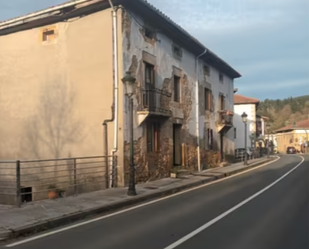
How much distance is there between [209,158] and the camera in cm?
2528

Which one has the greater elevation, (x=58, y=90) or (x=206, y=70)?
(x=206, y=70)

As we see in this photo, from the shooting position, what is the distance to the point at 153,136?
18.2m

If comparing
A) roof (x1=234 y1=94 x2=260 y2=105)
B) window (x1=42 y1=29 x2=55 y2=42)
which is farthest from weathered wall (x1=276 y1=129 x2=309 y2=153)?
window (x1=42 y1=29 x2=55 y2=42)

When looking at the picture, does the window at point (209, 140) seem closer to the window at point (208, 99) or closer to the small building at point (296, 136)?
the window at point (208, 99)

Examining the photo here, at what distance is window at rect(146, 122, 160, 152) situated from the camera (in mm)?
17747

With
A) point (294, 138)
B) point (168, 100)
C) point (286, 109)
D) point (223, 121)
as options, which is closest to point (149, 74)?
point (168, 100)

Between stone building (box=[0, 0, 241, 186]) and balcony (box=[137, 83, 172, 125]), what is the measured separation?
5 cm

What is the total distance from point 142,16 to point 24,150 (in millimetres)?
8233

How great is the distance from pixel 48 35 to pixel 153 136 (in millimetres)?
6693

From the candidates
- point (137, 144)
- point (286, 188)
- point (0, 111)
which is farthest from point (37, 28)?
point (286, 188)

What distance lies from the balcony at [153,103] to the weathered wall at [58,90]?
175 cm

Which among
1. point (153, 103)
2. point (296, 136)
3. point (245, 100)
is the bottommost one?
point (296, 136)

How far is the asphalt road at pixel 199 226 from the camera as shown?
6539 millimetres

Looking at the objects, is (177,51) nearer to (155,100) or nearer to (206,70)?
(155,100)
